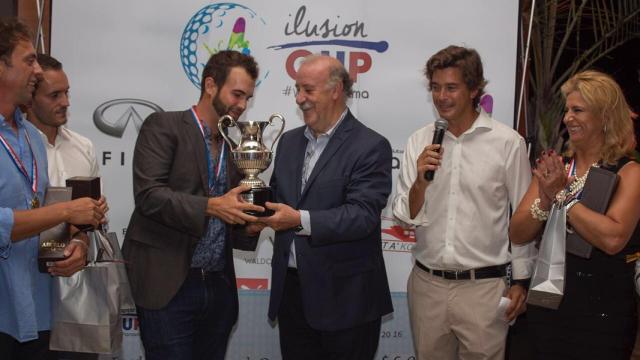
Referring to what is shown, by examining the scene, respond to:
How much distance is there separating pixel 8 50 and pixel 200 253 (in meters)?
1.07

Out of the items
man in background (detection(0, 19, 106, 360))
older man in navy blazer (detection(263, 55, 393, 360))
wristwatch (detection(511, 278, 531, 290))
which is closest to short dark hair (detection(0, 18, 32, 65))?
man in background (detection(0, 19, 106, 360))

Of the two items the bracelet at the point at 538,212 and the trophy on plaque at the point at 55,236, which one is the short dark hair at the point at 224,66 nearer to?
the trophy on plaque at the point at 55,236

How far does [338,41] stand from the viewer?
4020 mm

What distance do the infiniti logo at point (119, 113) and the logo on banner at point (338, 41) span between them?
2.66ft

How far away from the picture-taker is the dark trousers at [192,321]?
282 centimetres

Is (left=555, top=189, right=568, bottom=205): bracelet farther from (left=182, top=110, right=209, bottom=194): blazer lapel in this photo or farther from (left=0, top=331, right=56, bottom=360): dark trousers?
(left=0, top=331, right=56, bottom=360): dark trousers

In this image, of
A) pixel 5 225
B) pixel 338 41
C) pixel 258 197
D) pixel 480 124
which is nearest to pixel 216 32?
pixel 338 41

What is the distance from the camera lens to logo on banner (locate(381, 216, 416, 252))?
4.06 m

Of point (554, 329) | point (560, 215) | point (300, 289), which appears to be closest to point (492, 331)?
point (554, 329)

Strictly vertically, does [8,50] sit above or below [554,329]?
above

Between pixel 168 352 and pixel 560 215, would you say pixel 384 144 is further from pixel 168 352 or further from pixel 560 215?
pixel 168 352

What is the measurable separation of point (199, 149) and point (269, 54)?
1.34 metres

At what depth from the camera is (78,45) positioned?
394 cm

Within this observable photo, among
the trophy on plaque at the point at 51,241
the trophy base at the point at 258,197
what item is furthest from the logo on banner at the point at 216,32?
the trophy on plaque at the point at 51,241
